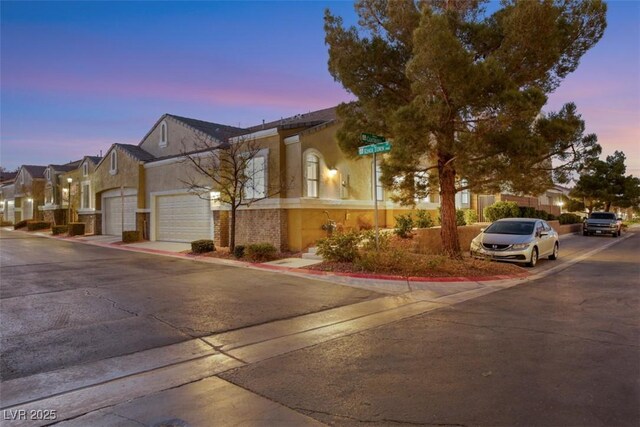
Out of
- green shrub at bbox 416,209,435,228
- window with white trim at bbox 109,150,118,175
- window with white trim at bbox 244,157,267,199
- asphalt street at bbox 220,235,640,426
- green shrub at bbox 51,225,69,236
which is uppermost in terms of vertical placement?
window with white trim at bbox 109,150,118,175

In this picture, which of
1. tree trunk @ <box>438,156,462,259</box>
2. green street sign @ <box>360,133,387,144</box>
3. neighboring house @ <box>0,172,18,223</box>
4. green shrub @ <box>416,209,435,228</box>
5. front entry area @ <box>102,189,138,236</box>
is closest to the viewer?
green street sign @ <box>360,133,387,144</box>

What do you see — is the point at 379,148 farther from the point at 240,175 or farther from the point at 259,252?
the point at 240,175

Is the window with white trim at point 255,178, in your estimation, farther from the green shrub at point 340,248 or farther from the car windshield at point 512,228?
the car windshield at point 512,228

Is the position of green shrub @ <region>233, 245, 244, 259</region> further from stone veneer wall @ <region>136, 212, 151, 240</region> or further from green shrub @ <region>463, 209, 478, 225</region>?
green shrub @ <region>463, 209, 478, 225</region>

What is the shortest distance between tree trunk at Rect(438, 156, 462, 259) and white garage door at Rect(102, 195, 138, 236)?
774 inches

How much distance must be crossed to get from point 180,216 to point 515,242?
16478mm

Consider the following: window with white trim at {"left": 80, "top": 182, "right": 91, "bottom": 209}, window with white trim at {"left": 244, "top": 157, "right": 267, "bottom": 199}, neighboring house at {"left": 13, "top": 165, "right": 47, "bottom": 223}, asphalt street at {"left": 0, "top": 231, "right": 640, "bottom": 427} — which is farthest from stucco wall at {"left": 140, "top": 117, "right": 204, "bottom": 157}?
neighboring house at {"left": 13, "top": 165, "right": 47, "bottom": 223}

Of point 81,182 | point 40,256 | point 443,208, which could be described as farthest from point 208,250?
point 81,182

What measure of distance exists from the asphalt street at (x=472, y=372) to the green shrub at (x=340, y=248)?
567cm

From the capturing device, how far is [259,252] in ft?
49.6

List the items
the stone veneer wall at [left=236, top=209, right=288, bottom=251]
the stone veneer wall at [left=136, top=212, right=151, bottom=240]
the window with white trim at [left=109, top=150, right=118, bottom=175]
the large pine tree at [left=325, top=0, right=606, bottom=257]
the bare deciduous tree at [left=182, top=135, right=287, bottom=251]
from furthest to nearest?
the window with white trim at [left=109, top=150, right=118, bottom=175] → the stone veneer wall at [left=136, top=212, right=151, bottom=240] → the bare deciduous tree at [left=182, top=135, right=287, bottom=251] → the stone veneer wall at [left=236, top=209, right=288, bottom=251] → the large pine tree at [left=325, top=0, right=606, bottom=257]

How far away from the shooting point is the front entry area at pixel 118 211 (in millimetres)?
26906

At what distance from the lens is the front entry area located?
1059 inches

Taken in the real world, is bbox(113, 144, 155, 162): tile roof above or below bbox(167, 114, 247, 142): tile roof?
below
